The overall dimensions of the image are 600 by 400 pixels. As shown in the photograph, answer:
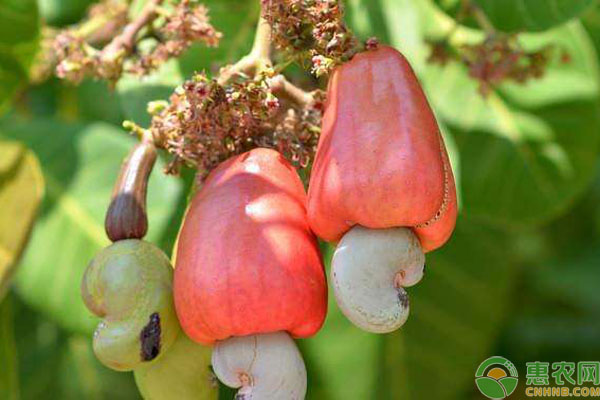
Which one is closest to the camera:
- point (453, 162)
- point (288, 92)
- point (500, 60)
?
point (288, 92)

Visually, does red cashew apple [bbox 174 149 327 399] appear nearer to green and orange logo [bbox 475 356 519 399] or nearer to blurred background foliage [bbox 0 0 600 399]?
blurred background foliage [bbox 0 0 600 399]

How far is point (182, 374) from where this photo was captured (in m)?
1.43

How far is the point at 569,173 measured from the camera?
2307 millimetres

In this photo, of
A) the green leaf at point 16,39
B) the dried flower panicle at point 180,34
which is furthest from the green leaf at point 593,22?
the green leaf at point 16,39

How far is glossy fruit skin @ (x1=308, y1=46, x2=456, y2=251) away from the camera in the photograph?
4.22 ft

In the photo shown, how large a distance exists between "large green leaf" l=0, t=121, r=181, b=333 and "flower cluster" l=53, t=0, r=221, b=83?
495 mm

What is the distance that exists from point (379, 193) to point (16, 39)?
122cm

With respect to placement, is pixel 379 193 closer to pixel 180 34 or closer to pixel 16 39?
pixel 180 34

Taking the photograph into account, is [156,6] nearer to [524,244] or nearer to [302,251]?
[302,251]

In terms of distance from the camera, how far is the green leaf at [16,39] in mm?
2193

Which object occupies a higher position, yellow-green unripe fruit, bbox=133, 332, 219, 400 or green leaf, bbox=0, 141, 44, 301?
yellow-green unripe fruit, bbox=133, 332, 219, 400

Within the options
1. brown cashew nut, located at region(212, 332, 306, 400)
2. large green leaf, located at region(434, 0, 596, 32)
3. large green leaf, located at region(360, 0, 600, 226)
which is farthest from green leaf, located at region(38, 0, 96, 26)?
brown cashew nut, located at region(212, 332, 306, 400)

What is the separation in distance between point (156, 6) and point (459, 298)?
4.13 ft

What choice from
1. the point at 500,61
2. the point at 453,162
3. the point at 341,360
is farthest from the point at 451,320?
the point at 500,61
